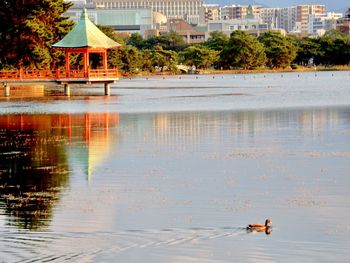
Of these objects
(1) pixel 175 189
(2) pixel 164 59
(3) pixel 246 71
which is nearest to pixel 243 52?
(3) pixel 246 71

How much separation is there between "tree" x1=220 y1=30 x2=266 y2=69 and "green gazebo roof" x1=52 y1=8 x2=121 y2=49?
2601 inches

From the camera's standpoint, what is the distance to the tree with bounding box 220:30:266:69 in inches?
5187

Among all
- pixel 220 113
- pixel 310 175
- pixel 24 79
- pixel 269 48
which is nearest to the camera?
pixel 310 175

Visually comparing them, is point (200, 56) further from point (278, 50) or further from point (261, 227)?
point (261, 227)

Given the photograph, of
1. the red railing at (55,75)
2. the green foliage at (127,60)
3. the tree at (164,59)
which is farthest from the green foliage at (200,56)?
the red railing at (55,75)

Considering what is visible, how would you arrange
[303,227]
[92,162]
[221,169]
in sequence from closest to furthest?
1. [303,227]
2. [221,169]
3. [92,162]

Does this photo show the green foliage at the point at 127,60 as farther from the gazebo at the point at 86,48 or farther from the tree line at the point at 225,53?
the gazebo at the point at 86,48

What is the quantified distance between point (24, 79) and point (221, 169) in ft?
131

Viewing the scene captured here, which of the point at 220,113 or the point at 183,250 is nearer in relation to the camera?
the point at 183,250

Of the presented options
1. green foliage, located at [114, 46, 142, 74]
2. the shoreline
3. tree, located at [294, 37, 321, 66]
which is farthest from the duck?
tree, located at [294, 37, 321, 66]

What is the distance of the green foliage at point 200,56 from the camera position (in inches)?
5369

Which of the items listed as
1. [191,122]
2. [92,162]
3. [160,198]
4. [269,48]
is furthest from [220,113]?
[269,48]

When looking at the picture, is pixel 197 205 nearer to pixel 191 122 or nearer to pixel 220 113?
pixel 191 122

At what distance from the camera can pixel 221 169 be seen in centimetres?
2408
